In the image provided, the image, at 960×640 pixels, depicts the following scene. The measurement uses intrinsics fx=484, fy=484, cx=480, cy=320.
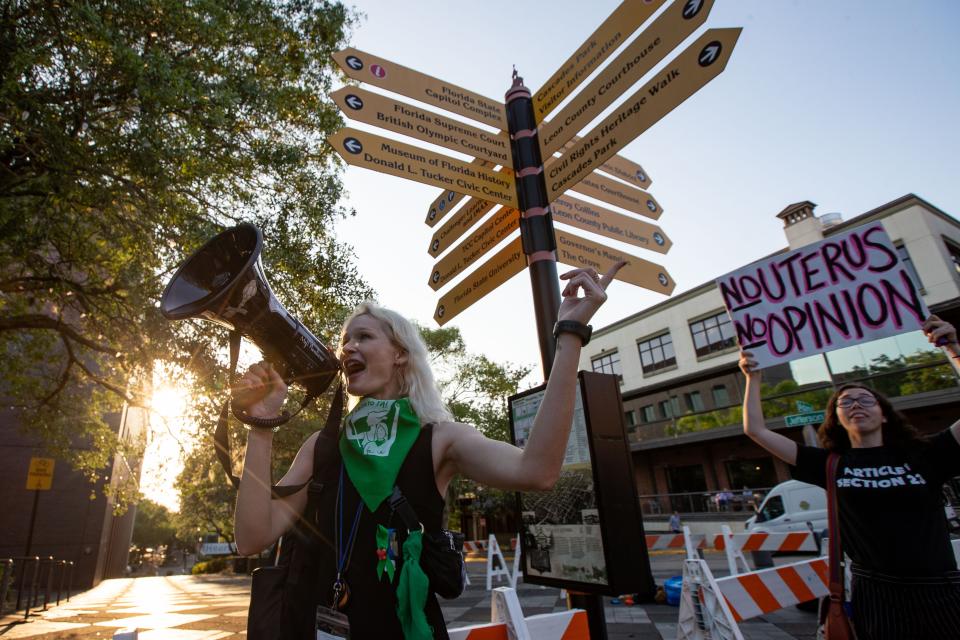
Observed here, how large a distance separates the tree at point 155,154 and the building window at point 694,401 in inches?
919

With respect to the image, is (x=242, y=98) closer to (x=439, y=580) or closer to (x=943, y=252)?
(x=439, y=580)

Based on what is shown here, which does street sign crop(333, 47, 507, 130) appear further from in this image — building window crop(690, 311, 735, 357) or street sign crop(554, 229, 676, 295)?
building window crop(690, 311, 735, 357)

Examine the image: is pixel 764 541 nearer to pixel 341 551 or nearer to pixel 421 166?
pixel 421 166

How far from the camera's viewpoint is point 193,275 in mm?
1626

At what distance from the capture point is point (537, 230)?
2.62m

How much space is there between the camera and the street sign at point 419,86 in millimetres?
2836

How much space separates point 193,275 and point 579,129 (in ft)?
6.73

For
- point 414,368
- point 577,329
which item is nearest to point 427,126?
point 414,368

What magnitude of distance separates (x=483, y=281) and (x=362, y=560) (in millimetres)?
1899

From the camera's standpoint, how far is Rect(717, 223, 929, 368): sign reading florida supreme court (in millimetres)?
2580

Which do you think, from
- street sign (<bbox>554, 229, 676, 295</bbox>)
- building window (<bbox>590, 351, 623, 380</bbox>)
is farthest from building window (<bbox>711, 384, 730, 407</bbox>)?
street sign (<bbox>554, 229, 676, 295</bbox>)

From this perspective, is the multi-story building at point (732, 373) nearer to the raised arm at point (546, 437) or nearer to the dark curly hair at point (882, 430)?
the dark curly hair at point (882, 430)

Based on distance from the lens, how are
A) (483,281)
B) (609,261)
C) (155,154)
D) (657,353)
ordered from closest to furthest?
(609,261) → (483,281) → (155,154) → (657,353)

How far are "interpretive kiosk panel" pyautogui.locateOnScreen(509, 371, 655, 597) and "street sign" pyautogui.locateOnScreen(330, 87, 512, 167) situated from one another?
4.98ft
